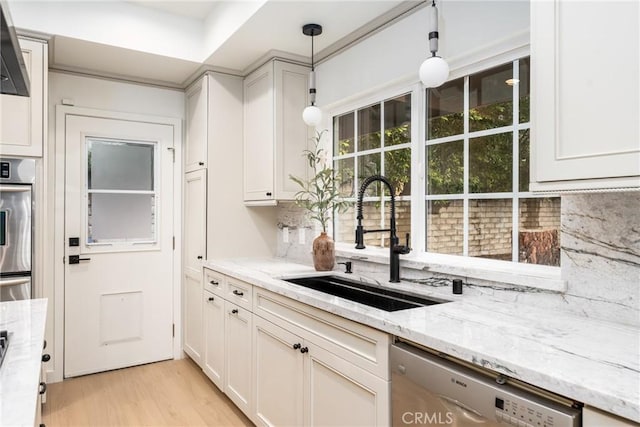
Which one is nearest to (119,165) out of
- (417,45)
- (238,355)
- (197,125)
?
(197,125)

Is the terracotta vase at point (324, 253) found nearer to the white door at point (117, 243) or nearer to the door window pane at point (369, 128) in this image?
the door window pane at point (369, 128)

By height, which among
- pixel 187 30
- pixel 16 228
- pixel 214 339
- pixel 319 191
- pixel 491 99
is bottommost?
pixel 214 339

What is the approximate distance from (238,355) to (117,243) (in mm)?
1553

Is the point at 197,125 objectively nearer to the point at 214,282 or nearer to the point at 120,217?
the point at 120,217

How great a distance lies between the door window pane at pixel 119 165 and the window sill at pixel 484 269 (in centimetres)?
210

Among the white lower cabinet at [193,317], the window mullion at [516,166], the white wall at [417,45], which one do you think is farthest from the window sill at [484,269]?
the white lower cabinet at [193,317]

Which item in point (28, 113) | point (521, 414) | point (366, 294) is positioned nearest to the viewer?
point (521, 414)

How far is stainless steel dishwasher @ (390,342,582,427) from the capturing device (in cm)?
102

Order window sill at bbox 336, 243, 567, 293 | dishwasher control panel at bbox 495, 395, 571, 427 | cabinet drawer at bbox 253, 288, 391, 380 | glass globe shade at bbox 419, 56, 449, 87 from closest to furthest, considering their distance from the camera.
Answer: dishwasher control panel at bbox 495, 395, 571, 427 → cabinet drawer at bbox 253, 288, 391, 380 → window sill at bbox 336, 243, 567, 293 → glass globe shade at bbox 419, 56, 449, 87

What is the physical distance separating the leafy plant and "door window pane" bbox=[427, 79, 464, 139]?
2.40 ft

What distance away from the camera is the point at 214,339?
302 cm

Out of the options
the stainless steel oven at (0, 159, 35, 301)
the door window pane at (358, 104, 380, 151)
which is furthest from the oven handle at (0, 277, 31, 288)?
the door window pane at (358, 104, 380, 151)

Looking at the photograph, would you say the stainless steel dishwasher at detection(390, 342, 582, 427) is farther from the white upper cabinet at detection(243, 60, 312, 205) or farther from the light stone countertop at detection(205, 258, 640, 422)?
the white upper cabinet at detection(243, 60, 312, 205)

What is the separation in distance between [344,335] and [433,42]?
4.13 feet
